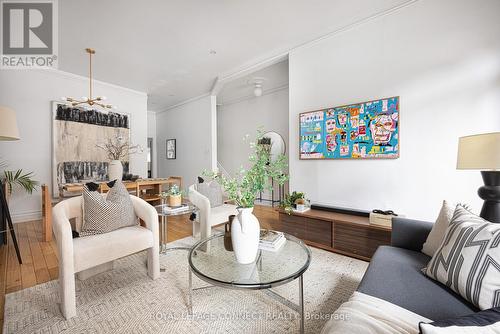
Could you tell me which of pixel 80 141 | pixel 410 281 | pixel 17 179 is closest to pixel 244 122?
pixel 80 141

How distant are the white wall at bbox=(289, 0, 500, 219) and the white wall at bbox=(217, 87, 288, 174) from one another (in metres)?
1.93

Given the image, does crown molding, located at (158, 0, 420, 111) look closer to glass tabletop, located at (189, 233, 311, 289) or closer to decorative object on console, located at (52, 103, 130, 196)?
decorative object on console, located at (52, 103, 130, 196)

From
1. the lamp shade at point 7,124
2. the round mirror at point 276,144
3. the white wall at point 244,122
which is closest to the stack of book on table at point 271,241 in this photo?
the lamp shade at point 7,124

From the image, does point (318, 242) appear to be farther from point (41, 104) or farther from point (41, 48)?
point (41, 104)

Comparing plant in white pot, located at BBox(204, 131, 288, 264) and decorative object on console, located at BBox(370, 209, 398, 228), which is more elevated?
→ plant in white pot, located at BBox(204, 131, 288, 264)

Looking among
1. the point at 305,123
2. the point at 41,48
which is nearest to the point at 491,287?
the point at 305,123

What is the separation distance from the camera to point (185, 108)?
19.7ft

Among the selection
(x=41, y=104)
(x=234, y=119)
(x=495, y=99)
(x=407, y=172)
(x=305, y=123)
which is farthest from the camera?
(x=234, y=119)

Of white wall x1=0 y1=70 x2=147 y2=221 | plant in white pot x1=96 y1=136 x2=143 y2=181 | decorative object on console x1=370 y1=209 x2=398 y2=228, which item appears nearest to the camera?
decorative object on console x1=370 y1=209 x2=398 y2=228

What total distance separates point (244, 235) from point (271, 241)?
0.34m

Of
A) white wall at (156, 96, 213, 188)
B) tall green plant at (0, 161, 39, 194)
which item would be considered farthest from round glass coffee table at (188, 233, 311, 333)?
white wall at (156, 96, 213, 188)

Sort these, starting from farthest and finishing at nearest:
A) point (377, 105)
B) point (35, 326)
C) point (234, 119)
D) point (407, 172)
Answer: point (234, 119)
point (377, 105)
point (407, 172)
point (35, 326)

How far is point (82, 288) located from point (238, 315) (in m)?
1.35

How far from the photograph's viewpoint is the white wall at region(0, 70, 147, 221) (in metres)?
3.57
